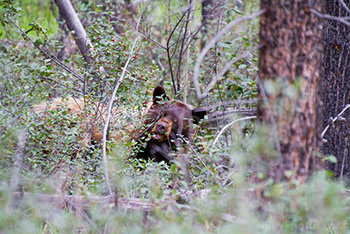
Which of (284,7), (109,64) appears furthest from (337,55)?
(109,64)

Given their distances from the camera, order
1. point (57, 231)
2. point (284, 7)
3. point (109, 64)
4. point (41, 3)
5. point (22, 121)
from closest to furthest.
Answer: point (284, 7) → point (57, 231) → point (22, 121) → point (109, 64) → point (41, 3)

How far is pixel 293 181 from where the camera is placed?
7.68 feet

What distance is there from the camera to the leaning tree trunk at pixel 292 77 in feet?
8.06

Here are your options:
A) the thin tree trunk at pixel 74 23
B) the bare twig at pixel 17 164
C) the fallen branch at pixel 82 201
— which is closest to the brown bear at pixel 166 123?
the thin tree trunk at pixel 74 23

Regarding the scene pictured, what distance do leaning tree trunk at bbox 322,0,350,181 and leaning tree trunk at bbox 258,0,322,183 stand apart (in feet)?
4.88

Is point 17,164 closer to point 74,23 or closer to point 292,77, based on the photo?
point 292,77

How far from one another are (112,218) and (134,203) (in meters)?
0.43

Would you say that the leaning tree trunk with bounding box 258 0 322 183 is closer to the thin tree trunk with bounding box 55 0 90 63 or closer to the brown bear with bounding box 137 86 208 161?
the brown bear with bounding box 137 86 208 161

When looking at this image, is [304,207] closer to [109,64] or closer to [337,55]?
[337,55]

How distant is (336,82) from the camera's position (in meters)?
3.91

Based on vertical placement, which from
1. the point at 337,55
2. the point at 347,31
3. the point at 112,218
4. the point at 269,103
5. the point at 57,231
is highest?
the point at 347,31

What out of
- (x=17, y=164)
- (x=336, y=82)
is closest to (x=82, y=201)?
(x=17, y=164)

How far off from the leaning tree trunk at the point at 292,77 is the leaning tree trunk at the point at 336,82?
1487mm

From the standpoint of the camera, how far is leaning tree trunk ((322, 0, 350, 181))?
12.8ft
